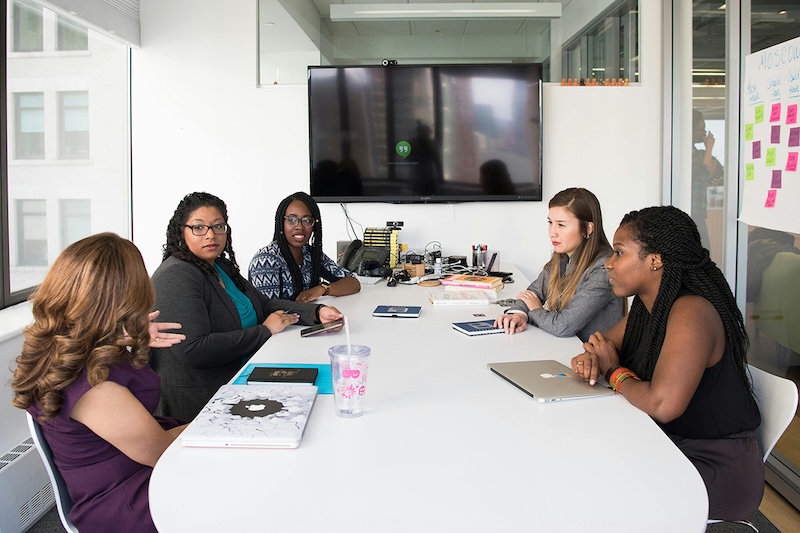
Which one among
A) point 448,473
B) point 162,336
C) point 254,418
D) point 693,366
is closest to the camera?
point 448,473

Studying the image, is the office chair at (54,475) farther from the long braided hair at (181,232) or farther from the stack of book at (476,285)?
the stack of book at (476,285)

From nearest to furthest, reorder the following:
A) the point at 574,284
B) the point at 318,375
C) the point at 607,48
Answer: the point at 318,375 → the point at 574,284 → the point at 607,48

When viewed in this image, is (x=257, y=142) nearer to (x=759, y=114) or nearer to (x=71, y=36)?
(x=71, y=36)

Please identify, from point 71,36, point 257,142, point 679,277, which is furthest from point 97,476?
point 257,142

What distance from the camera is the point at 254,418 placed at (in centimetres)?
150

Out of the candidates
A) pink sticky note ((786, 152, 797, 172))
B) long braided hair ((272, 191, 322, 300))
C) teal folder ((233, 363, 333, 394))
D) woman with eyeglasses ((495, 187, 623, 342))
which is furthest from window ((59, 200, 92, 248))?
pink sticky note ((786, 152, 797, 172))

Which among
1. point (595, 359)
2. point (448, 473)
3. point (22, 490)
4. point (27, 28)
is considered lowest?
point (22, 490)

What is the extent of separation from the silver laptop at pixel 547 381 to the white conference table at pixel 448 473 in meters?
0.02

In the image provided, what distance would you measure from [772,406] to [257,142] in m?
3.93

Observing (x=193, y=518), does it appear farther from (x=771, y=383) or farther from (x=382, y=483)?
(x=771, y=383)

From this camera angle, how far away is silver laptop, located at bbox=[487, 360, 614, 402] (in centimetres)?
169

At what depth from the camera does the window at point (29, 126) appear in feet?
11.2

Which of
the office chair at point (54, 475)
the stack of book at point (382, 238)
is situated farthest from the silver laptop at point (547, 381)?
the stack of book at point (382, 238)

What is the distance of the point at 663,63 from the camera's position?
475cm
